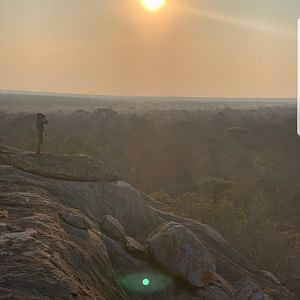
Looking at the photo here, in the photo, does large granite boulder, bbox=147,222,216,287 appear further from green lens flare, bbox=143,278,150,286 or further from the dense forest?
the dense forest

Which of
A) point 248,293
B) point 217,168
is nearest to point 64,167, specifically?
point 248,293

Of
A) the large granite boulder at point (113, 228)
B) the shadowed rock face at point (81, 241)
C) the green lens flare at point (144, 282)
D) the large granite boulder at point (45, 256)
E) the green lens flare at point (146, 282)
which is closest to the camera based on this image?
the large granite boulder at point (45, 256)

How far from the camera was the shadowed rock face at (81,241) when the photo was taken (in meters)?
6.39

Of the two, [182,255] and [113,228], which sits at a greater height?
[113,228]

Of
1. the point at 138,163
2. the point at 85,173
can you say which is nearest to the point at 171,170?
the point at 138,163

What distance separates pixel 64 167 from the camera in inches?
503

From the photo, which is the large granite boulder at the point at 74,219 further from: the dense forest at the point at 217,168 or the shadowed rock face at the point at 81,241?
the dense forest at the point at 217,168

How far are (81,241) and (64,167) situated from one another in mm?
4396

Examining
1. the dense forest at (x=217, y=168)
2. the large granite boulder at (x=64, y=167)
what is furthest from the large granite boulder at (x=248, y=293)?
the dense forest at (x=217, y=168)

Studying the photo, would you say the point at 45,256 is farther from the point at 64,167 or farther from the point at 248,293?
the point at 64,167

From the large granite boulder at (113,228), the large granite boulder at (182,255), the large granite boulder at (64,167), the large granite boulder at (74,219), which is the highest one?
the large granite boulder at (64,167)

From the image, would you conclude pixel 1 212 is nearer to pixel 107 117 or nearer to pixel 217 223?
pixel 217 223

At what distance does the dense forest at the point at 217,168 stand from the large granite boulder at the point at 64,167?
7.19 m

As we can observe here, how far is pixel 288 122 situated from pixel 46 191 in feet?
185
